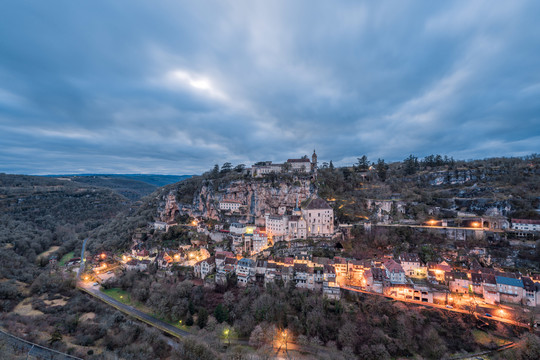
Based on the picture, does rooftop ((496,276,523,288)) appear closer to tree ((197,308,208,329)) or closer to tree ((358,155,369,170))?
tree ((197,308,208,329))

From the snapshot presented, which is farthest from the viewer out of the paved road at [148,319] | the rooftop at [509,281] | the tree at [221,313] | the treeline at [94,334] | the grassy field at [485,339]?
the tree at [221,313]

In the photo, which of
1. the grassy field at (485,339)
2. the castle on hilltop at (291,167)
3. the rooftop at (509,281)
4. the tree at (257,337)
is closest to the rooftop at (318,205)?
the castle on hilltop at (291,167)

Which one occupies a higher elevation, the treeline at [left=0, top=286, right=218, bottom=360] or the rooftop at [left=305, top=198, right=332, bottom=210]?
the rooftop at [left=305, top=198, right=332, bottom=210]

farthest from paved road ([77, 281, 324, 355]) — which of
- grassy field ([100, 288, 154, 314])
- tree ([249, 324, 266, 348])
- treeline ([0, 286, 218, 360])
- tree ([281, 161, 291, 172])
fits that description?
tree ([281, 161, 291, 172])

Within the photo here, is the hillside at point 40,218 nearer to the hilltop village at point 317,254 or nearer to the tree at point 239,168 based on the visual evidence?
the hilltop village at point 317,254

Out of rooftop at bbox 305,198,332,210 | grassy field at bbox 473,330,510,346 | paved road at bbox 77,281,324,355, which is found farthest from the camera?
rooftop at bbox 305,198,332,210

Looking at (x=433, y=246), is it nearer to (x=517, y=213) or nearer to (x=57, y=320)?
(x=517, y=213)
